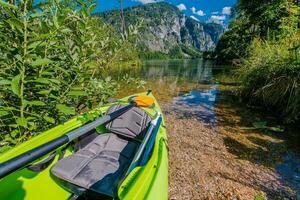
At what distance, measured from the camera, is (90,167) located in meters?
2.90

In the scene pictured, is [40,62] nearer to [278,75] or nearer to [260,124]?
[260,124]

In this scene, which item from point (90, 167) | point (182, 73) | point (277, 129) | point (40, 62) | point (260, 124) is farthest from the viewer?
point (182, 73)

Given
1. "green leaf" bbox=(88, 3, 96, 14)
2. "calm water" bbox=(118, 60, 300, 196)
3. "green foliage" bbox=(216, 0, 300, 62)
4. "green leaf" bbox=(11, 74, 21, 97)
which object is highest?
"green foliage" bbox=(216, 0, 300, 62)

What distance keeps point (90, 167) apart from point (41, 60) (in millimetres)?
1448

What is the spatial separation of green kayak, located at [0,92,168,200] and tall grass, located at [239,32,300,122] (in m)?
4.96

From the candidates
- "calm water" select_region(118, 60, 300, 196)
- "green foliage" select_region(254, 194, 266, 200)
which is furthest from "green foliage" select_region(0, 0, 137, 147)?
"green foliage" select_region(254, 194, 266, 200)

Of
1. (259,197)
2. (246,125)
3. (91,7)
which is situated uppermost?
(91,7)

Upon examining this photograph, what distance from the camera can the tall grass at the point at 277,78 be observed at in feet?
21.5

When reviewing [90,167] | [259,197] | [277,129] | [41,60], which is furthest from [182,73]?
[41,60]

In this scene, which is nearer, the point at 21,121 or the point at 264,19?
the point at 21,121

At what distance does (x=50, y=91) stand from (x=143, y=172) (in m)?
1.37

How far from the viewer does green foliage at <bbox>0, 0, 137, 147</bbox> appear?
7.07 ft

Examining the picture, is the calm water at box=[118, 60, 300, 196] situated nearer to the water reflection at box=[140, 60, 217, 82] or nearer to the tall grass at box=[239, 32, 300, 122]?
the tall grass at box=[239, 32, 300, 122]

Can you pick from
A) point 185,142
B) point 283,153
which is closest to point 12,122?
point 185,142
